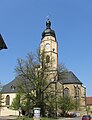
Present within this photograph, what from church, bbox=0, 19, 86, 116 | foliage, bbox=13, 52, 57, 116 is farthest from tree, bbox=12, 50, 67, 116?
church, bbox=0, 19, 86, 116

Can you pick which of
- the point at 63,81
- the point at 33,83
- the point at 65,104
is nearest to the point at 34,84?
the point at 33,83

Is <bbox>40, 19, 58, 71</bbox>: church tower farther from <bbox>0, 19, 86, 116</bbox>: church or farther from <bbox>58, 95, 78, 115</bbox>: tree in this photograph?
<bbox>58, 95, 78, 115</bbox>: tree

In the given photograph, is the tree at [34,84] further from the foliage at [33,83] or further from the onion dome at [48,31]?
the onion dome at [48,31]

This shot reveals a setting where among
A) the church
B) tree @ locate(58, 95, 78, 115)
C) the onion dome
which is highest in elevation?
the onion dome

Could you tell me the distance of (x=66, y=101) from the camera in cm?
7556

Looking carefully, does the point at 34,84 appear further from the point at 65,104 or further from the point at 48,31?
the point at 48,31

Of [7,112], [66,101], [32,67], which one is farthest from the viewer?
[7,112]

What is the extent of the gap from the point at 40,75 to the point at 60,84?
811 inches

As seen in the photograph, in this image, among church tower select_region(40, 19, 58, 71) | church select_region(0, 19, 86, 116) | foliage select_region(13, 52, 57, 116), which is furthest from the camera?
church tower select_region(40, 19, 58, 71)

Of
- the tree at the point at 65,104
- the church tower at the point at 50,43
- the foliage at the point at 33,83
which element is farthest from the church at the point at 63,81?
the foliage at the point at 33,83

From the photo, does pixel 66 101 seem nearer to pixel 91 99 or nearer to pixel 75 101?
pixel 75 101

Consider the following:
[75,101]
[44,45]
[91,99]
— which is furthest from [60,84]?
[91,99]

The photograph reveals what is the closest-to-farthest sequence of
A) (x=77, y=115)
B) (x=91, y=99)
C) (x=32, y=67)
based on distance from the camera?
(x=32, y=67) < (x=77, y=115) < (x=91, y=99)

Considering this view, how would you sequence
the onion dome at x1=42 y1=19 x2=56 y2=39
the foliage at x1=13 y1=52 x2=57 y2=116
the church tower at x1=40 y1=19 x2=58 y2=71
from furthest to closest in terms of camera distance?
the onion dome at x1=42 y1=19 x2=56 y2=39, the church tower at x1=40 y1=19 x2=58 y2=71, the foliage at x1=13 y1=52 x2=57 y2=116
